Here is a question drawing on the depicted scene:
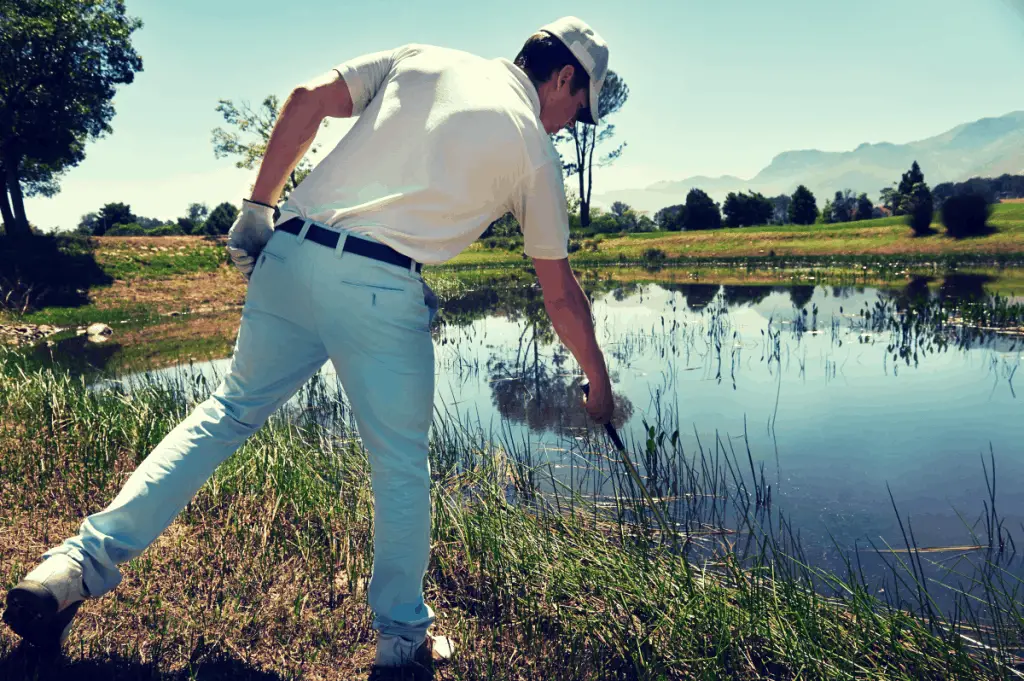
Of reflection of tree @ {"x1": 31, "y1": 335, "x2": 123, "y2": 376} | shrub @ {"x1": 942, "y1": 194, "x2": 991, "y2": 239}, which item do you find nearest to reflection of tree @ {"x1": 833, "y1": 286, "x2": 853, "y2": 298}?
shrub @ {"x1": 942, "y1": 194, "x2": 991, "y2": 239}

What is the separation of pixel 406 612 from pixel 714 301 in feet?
47.3

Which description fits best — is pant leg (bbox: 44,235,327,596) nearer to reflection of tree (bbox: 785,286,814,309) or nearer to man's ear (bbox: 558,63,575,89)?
man's ear (bbox: 558,63,575,89)

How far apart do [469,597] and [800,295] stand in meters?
15.5

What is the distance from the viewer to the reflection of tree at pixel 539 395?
20.6 ft

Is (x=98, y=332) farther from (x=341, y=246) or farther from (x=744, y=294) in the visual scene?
(x=341, y=246)

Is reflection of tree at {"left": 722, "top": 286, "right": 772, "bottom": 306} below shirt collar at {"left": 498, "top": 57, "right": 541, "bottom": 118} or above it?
below

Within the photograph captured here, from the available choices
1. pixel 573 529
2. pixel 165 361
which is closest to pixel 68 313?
pixel 165 361

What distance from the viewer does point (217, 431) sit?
2.34 metres

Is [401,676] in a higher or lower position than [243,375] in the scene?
lower

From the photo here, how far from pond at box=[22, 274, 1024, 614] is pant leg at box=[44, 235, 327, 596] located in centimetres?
200

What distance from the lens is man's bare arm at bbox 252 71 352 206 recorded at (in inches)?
88.0

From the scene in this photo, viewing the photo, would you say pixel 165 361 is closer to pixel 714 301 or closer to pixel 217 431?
pixel 217 431

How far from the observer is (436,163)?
213 centimetres

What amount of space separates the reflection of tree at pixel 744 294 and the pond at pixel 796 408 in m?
1.70
